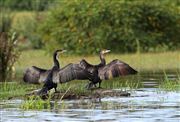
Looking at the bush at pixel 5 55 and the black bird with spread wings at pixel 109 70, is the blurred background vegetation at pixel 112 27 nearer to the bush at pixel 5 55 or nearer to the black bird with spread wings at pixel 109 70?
the bush at pixel 5 55

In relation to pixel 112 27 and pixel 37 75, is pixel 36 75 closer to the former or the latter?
pixel 37 75

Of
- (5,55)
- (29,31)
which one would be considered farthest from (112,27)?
(5,55)

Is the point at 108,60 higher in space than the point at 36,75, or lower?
higher

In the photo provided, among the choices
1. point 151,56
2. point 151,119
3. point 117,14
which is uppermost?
point 117,14

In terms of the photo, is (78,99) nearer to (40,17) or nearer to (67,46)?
(67,46)

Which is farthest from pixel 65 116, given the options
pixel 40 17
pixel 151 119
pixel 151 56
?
pixel 40 17

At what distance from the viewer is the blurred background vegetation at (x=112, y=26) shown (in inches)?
1283

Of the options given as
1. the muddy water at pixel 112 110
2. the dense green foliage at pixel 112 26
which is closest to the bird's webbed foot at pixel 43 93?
the muddy water at pixel 112 110

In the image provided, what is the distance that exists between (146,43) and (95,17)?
2.25 m

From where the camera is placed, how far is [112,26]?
32.8m

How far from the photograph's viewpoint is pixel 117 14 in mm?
32625

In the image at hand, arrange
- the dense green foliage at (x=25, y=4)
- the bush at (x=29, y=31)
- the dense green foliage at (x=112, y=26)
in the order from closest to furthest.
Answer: the dense green foliage at (x=112, y=26) → the bush at (x=29, y=31) → the dense green foliage at (x=25, y=4)

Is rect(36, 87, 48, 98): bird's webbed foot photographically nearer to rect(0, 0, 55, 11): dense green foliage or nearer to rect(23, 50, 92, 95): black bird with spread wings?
rect(23, 50, 92, 95): black bird with spread wings

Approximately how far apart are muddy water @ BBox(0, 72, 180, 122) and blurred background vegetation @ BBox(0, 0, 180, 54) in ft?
51.0
